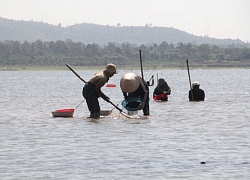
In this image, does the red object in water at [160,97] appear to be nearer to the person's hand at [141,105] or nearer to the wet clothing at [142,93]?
the wet clothing at [142,93]

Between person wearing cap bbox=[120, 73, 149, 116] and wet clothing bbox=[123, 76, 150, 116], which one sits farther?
wet clothing bbox=[123, 76, 150, 116]

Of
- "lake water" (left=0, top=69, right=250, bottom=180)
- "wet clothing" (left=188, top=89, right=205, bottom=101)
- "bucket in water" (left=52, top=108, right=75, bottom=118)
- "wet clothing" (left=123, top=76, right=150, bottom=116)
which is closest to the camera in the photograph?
"lake water" (left=0, top=69, right=250, bottom=180)

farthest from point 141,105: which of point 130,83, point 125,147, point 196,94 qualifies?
point 196,94

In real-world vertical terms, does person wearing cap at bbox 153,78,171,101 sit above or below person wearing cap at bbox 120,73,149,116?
below

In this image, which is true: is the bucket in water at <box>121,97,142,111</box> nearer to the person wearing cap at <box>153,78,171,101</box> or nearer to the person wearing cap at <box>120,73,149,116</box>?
the person wearing cap at <box>120,73,149,116</box>

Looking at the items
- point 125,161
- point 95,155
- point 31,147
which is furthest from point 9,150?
point 125,161

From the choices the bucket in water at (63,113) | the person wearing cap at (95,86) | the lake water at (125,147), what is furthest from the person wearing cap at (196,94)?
the person wearing cap at (95,86)

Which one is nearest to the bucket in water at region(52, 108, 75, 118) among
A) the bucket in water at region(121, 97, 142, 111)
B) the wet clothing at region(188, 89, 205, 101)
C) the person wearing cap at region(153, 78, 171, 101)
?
the bucket in water at region(121, 97, 142, 111)

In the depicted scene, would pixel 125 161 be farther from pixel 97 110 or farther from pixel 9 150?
pixel 97 110

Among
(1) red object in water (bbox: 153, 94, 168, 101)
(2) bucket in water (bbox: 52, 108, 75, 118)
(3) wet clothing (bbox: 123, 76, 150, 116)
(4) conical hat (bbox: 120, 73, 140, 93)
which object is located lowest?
(1) red object in water (bbox: 153, 94, 168, 101)

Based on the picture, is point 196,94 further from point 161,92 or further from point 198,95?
point 161,92

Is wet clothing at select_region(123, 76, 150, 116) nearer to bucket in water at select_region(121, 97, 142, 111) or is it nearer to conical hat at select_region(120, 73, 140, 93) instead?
bucket in water at select_region(121, 97, 142, 111)

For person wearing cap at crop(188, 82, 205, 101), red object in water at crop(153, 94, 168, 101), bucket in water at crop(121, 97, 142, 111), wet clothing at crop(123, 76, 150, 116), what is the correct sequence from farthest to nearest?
red object in water at crop(153, 94, 168, 101) → person wearing cap at crop(188, 82, 205, 101) → bucket in water at crop(121, 97, 142, 111) → wet clothing at crop(123, 76, 150, 116)

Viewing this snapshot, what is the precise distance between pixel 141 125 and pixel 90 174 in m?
10.2
